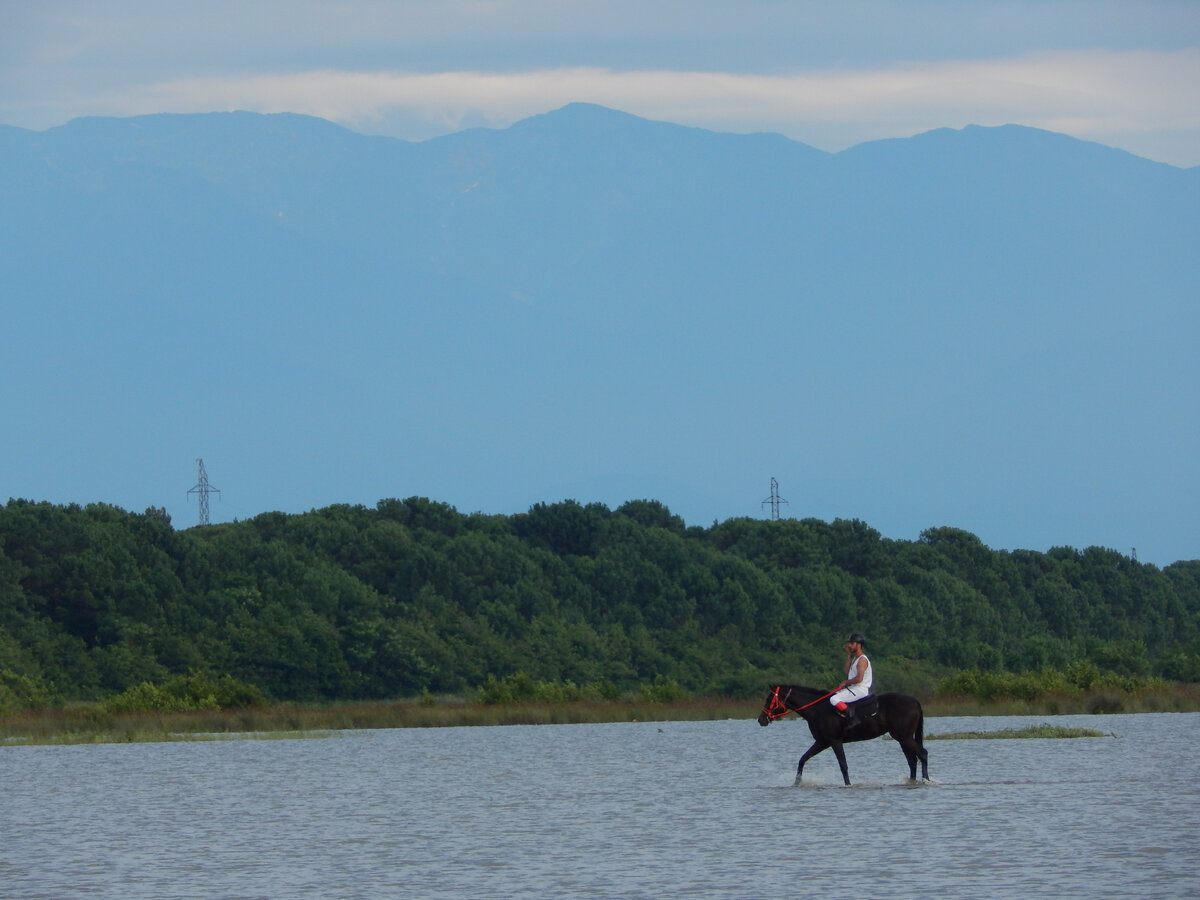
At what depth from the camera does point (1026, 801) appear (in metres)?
26.9

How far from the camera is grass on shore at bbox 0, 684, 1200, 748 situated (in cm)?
5650

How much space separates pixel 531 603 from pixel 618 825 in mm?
75854

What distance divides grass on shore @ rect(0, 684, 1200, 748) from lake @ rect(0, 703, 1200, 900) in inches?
508

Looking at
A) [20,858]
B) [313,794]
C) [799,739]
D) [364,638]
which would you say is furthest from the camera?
[364,638]

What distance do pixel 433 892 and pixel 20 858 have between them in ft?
21.3

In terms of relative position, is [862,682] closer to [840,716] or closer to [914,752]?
[840,716]

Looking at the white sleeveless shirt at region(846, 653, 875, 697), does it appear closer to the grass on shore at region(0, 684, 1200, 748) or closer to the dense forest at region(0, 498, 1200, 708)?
the grass on shore at region(0, 684, 1200, 748)

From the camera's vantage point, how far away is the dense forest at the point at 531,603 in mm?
85562

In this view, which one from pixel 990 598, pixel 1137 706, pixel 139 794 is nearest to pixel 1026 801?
pixel 139 794

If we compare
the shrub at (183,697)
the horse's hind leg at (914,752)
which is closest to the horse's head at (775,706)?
the horse's hind leg at (914,752)

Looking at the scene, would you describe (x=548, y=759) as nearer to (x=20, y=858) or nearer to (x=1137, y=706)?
(x=20, y=858)

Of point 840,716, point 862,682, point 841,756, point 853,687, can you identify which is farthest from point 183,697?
point 862,682

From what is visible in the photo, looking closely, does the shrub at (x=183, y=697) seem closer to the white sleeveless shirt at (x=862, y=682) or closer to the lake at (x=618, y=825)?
the lake at (x=618, y=825)

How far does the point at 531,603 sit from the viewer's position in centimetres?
10106
